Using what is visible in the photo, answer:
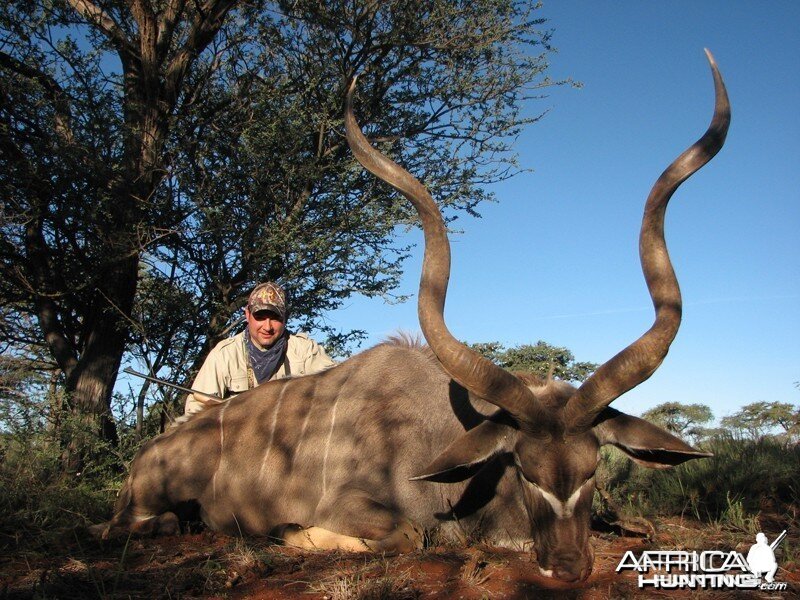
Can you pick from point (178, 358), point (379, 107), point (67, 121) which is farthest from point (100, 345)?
point (379, 107)

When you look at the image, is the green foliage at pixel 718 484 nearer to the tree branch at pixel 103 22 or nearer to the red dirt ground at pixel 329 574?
the red dirt ground at pixel 329 574

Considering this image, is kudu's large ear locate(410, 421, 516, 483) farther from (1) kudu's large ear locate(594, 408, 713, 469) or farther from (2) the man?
(2) the man

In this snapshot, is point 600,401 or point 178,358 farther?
point 178,358

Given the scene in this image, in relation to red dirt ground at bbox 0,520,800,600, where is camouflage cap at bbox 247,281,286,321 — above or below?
above

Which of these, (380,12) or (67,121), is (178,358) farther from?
(380,12)

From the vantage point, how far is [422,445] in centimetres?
334

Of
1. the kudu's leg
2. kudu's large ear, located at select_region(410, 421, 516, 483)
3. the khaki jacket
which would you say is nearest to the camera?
kudu's large ear, located at select_region(410, 421, 516, 483)

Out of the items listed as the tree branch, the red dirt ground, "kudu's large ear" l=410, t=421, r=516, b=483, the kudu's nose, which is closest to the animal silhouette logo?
the red dirt ground

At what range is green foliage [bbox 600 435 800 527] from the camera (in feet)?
11.8

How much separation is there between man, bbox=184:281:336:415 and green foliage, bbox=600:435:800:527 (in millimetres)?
2020

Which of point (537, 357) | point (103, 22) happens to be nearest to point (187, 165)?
point (103, 22)

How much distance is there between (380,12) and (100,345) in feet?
12.1

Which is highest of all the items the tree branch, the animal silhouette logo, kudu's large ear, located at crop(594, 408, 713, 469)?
the tree branch

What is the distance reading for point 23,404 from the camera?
18.4ft
